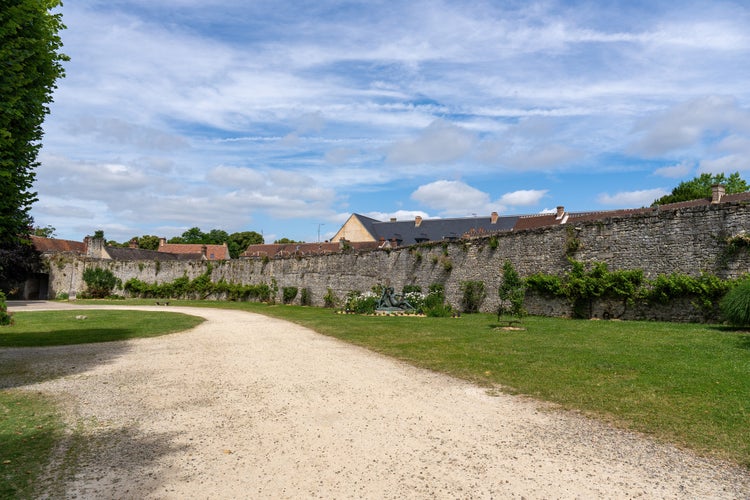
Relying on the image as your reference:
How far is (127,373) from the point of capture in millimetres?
8008

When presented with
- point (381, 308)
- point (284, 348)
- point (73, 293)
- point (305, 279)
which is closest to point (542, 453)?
point (284, 348)

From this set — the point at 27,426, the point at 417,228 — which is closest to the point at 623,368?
the point at 27,426

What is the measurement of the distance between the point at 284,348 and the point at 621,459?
25.7 feet

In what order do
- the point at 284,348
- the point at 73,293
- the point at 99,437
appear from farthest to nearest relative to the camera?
the point at 73,293 → the point at 284,348 → the point at 99,437

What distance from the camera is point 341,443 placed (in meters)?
4.57

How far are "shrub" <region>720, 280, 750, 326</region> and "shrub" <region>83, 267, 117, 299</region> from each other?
3796 centimetres

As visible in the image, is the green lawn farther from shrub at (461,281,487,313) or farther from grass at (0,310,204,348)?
grass at (0,310,204,348)

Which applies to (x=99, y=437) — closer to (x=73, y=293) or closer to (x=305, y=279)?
(x=305, y=279)

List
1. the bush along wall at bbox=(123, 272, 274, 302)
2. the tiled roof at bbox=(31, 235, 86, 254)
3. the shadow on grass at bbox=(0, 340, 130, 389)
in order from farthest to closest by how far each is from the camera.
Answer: the tiled roof at bbox=(31, 235, 86, 254) → the bush along wall at bbox=(123, 272, 274, 302) → the shadow on grass at bbox=(0, 340, 130, 389)

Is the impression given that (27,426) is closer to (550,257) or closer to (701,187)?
(550,257)

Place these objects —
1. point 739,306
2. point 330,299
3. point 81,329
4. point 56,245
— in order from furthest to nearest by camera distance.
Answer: point 56,245 → point 330,299 → point 81,329 → point 739,306

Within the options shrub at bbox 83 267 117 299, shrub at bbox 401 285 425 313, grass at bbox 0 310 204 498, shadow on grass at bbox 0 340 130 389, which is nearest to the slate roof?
shrub at bbox 401 285 425 313

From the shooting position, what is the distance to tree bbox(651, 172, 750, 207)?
1484 inches

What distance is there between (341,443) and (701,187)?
43.8 metres
